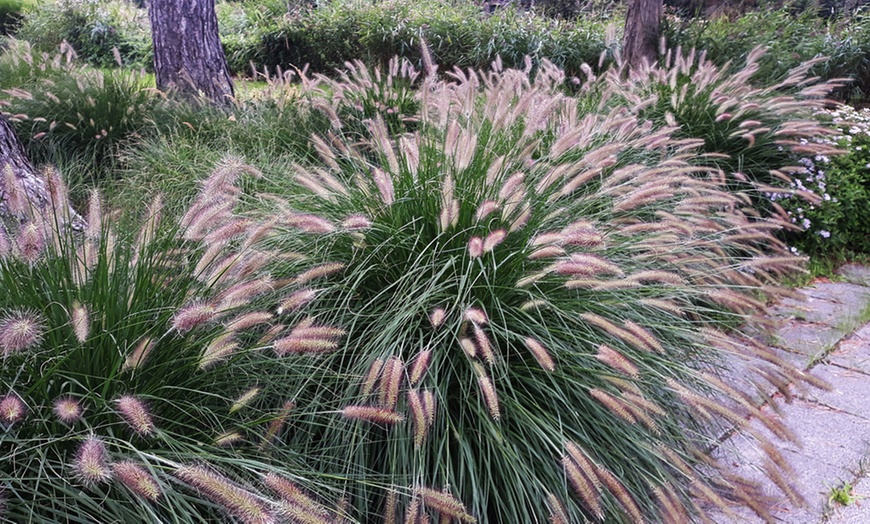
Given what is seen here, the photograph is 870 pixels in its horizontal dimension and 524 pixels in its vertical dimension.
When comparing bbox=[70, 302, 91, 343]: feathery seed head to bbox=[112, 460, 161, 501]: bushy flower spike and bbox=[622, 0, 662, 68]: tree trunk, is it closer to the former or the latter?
bbox=[112, 460, 161, 501]: bushy flower spike

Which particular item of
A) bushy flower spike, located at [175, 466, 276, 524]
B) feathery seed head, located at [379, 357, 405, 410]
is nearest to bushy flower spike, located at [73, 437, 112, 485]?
bushy flower spike, located at [175, 466, 276, 524]

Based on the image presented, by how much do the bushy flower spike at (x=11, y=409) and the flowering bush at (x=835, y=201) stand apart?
14.1 ft

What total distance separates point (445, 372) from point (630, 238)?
100 cm

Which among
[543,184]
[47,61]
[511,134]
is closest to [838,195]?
[511,134]

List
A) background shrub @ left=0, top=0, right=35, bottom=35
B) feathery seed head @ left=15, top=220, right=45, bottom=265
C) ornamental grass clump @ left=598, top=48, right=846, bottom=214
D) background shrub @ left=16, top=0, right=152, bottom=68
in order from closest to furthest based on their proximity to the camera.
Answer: feathery seed head @ left=15, top=220, right=45, bottom=265 → ornamental grass clump @ left=598, top=48, right=846, bottom=214 → background shrub @ left=16, top=0, right=152, bottom=68 → background shrub @ left=0, top=0, right=35, bottom=35

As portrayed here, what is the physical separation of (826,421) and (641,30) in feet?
17.3

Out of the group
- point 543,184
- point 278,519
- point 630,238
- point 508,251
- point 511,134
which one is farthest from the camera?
point 511,134

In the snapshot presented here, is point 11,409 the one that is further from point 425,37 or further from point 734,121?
point 425,37

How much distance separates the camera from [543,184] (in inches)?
89.0

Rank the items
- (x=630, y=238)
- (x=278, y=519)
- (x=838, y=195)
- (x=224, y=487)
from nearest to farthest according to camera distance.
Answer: (x=224, y=487), (x=278, y=519), (x=630, y=238), (x=838, y=195)

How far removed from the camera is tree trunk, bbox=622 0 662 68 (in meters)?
6.63

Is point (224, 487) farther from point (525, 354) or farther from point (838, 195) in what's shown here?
point (838, 195)

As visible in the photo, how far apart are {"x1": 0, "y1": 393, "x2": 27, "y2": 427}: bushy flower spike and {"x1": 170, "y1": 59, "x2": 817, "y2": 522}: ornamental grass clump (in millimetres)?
510

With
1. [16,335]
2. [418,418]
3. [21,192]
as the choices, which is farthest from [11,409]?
[418,418]
